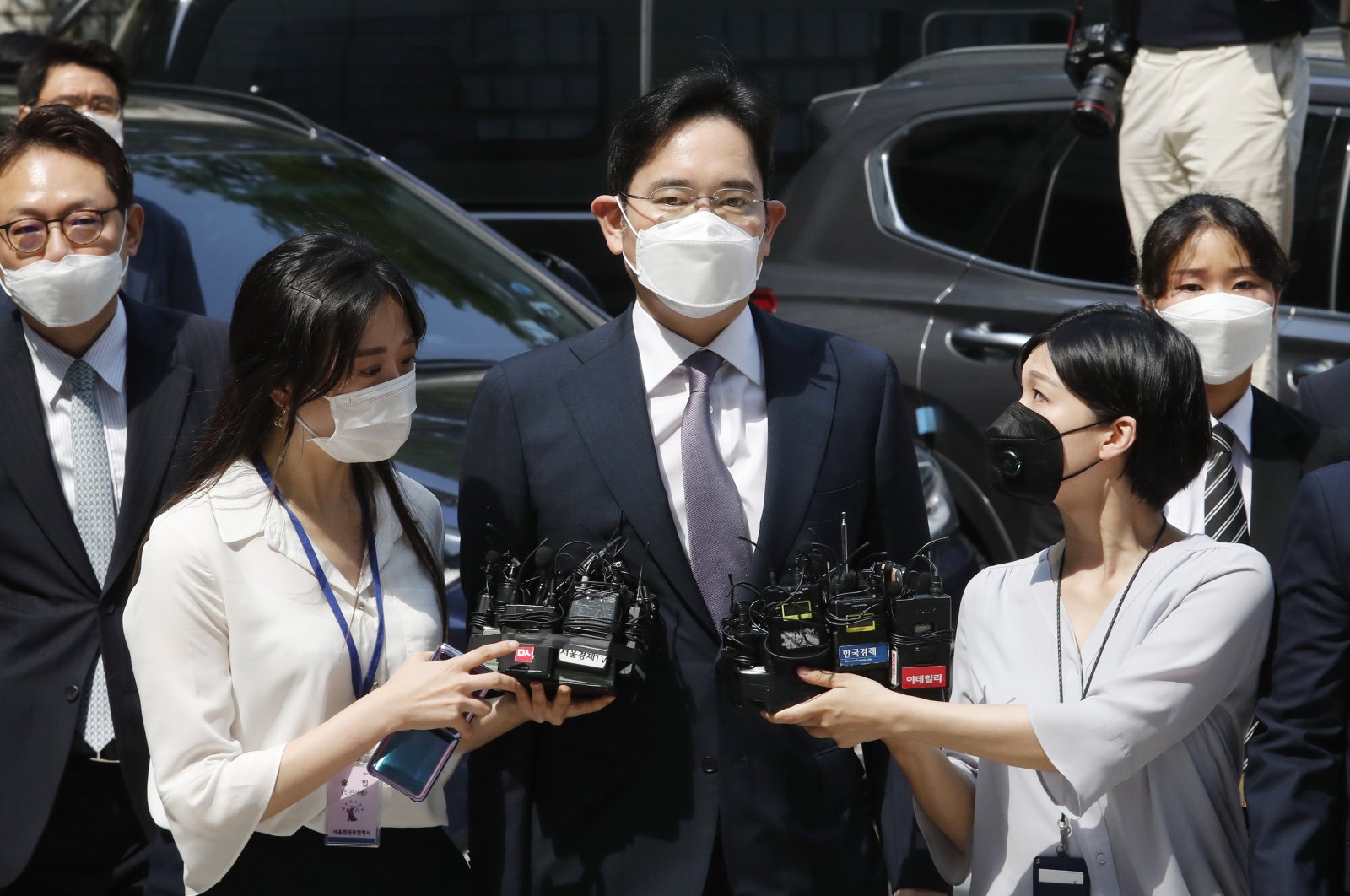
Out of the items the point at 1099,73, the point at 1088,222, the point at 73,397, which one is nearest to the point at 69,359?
the point at 73,397

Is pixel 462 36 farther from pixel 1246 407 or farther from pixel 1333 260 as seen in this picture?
pixel 1246 407

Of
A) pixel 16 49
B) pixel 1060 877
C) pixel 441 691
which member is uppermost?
pixel 16 49

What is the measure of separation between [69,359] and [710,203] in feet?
4.98

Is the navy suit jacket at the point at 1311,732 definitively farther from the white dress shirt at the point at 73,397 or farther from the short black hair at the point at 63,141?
the short black hair at the point at 63,141

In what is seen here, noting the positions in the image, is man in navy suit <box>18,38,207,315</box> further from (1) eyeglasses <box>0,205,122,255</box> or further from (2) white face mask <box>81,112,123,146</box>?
(1) eyeglasses <box>0,205,122,255</box>

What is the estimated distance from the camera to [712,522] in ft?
9.45

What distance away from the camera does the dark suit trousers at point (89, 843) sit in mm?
3324

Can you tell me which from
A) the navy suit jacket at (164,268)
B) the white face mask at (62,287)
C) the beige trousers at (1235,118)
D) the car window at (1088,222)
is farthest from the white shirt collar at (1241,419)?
the navy suit jacket at (164,268)

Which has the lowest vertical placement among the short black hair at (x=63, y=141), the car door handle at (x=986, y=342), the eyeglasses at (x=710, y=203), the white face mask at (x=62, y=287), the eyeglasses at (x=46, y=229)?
the car door handle at (x=986, y=342)

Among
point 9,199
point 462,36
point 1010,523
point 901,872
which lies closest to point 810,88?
point 462,36

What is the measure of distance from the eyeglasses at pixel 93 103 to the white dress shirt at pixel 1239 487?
3592 mm

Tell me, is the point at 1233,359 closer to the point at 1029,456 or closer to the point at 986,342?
the point at 1029,456

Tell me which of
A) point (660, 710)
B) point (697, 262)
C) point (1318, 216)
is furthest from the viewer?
point (1318, 216)

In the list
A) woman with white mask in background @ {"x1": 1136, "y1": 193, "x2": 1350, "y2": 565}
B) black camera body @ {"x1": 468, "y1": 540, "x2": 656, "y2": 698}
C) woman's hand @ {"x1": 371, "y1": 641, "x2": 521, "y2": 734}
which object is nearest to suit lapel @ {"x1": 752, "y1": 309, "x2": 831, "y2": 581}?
black camera body @ {"x1": 468, "y1": 540, "x2": 656, "y2": 698}
